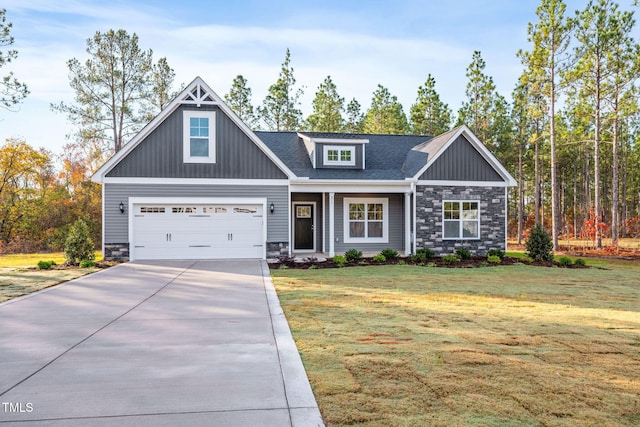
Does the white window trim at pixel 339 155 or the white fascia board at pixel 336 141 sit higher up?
the white fascia board at pixel 336 141

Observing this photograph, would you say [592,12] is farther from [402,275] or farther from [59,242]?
[59,242]

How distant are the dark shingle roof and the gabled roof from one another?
2.31m

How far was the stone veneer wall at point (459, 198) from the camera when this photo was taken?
16953 millimetres

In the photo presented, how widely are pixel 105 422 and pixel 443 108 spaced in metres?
32.5

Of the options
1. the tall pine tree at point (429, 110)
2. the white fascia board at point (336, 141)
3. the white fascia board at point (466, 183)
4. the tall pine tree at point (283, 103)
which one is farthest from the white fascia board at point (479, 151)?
the tall pine tree at point (283, 103)

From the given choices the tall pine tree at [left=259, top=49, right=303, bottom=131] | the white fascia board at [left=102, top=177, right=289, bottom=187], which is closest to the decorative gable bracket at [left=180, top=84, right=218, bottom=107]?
the white fascia board at [left=102, top=177, right=289, bottom=187]

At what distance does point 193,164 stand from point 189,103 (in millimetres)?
2081

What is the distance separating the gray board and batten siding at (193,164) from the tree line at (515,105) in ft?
16.7

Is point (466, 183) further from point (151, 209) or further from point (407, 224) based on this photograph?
point (151, 209)

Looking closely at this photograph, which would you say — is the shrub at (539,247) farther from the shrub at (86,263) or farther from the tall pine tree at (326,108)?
the tall pine tree at (326,108)

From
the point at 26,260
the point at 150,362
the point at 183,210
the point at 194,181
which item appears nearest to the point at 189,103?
the point at 194,181

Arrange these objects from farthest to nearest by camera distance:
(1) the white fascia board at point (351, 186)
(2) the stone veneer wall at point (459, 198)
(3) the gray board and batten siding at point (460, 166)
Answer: (3) the gray board and batten siding at point (460, 166)
(2) the stone veneer wall at point (459, 198)
(1) the white fascia board at point (351, 186)

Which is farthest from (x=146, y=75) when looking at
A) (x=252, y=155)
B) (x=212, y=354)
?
(x=212, y=354)

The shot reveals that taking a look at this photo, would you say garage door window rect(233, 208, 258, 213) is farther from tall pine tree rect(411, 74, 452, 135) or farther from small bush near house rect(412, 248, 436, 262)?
tall pine tree rect(411, 74, 452, 135)
